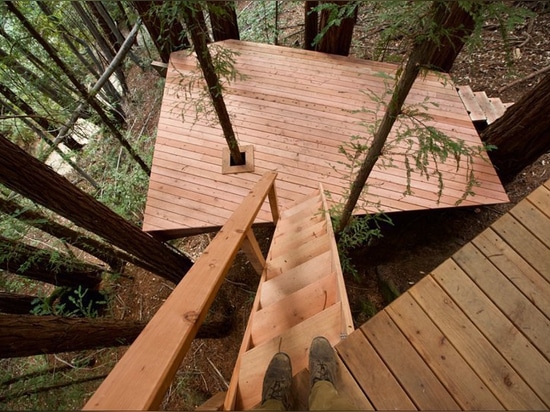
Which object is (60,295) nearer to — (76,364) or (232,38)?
(76,364)

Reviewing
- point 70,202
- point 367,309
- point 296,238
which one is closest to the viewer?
point 70,202

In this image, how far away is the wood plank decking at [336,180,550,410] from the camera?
1464 mm

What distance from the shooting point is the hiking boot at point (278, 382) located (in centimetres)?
125

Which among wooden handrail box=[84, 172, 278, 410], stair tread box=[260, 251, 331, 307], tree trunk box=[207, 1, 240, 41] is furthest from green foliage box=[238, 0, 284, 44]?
wooden handrail box=[84, 172, 278, 410]

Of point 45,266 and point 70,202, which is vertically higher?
point 45,266

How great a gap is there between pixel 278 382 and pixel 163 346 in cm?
66

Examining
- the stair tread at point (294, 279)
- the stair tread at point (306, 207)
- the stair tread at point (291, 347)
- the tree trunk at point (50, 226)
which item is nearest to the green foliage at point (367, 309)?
the stair tread at point (306, 207)

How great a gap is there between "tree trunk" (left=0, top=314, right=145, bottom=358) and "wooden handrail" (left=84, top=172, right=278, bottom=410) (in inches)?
45.7

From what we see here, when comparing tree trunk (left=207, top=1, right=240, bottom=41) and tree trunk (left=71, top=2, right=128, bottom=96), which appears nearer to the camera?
tree trunk (left=207, top=1, right=240, bottom=41)

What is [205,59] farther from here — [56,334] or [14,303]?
[14,303]

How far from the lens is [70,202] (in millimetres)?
2195

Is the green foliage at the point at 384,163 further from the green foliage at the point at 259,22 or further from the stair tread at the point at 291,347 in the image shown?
the green foliage at the point at 259,22

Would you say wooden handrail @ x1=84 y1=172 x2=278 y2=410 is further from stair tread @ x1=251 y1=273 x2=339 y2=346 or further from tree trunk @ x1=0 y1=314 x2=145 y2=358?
tree trunk @ x1=0 y1=314 x2=145 y2=358

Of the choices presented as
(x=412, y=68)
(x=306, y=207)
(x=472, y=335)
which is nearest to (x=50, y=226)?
(x=306, y=207)
